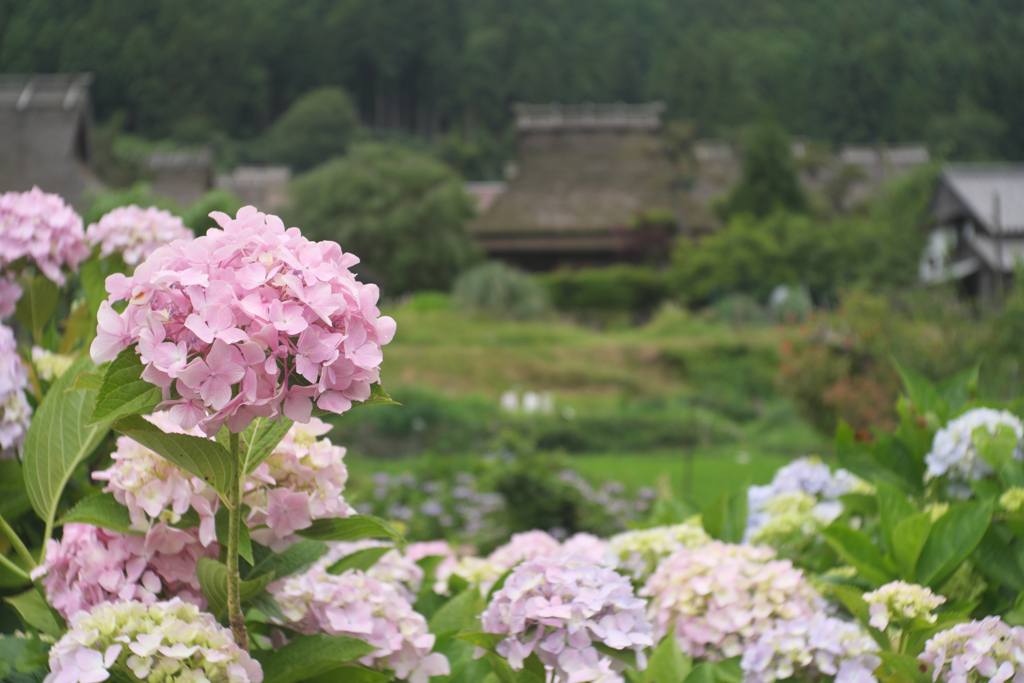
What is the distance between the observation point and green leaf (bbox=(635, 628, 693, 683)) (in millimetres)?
1124

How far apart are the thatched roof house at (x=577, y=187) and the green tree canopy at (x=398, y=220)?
102 inches

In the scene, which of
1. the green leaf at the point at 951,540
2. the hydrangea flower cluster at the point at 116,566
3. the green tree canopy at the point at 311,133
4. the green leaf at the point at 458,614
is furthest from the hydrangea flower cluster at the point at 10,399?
the green tree canopy at the point at 311,133

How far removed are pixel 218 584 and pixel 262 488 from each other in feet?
0.38

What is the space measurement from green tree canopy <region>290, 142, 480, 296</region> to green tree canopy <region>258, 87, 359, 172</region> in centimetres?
2153

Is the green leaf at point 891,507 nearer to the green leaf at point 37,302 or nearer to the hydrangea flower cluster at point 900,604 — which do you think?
the hydrangea flower cluster at point 900,604

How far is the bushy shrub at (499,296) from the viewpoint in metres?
16.7

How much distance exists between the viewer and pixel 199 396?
2.32ft

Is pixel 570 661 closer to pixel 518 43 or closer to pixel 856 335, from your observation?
pixel 856 335

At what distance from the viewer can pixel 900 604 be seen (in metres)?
1.09

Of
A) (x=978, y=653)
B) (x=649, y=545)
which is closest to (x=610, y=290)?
(x=649, y=545)

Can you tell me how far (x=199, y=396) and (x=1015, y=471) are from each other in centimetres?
129

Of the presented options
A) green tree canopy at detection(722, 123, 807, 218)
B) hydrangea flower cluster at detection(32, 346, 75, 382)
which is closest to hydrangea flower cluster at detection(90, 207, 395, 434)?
hydrangea flower cluster at detection(32, 346, 75, 382)

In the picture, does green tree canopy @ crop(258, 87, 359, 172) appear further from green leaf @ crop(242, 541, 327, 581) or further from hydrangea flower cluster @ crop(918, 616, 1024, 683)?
hydrangea flower cluster @ crop(918, 616, 1024, 683)

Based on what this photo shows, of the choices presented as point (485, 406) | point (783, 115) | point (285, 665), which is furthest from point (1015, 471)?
point (783, 115)
